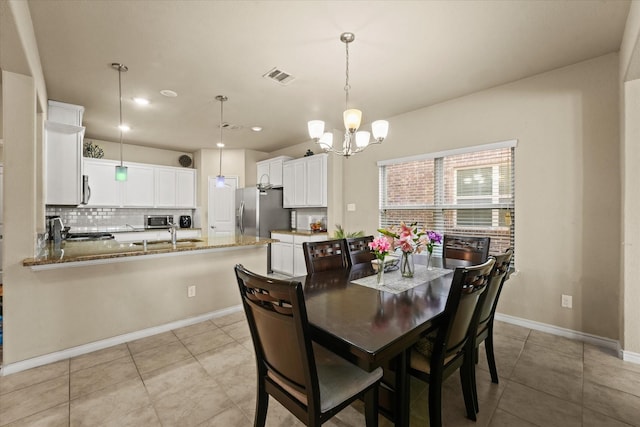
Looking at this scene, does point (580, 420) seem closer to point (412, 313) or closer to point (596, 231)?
point (412, 313)

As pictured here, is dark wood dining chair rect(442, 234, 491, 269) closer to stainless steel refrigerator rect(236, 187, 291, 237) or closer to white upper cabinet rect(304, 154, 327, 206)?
white upper cabinet rect(304, 154, 327, 206)

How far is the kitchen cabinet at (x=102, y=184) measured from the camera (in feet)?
16.3

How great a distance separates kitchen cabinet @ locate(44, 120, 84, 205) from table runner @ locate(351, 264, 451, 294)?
3.17m

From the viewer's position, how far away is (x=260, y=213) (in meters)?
5.35

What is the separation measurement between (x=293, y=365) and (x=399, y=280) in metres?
1.07

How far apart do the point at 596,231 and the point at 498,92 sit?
1708mm

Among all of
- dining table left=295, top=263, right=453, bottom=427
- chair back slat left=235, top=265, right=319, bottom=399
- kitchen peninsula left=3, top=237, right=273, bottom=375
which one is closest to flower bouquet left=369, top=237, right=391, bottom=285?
dining table left=295, top=263, right=453, bottom=427

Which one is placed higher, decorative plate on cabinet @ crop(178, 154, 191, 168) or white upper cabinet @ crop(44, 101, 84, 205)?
decorative plate on cabinet @ crop(178, 154, 191, 168)

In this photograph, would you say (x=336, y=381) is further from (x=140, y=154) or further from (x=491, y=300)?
(x=140, y=154)

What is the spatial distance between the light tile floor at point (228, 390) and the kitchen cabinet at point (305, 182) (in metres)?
2.81

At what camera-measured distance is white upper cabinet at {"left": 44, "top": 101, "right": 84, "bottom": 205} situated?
9.46ft

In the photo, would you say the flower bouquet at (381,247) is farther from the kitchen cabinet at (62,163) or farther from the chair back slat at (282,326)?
the kitchen cabinet at (62,163)

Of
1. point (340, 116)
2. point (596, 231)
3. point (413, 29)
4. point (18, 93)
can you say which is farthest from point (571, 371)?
point (18, 93)

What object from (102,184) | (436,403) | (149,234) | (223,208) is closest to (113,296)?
(436,403)
